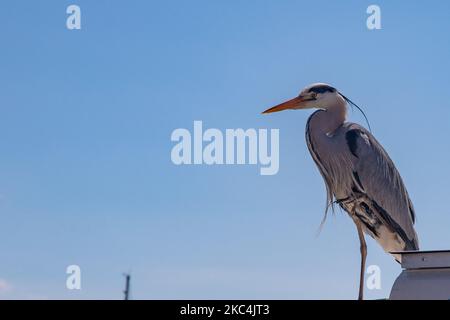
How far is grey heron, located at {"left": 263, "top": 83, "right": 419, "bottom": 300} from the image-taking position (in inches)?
496

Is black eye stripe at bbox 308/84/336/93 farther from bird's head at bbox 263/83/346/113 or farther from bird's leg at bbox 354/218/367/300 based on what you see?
bird's leg at bbox 354/218/367/300

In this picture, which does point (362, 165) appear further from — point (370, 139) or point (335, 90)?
point (335, 90)

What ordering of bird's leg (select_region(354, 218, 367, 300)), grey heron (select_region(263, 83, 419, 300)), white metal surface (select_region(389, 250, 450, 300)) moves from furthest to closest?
grey heron (select_region(263, 83, 419, 300)) < bird's leg (select_region(354, 218, 367, 300)) < white metal surface (select_region(389, 250, 450, 300))

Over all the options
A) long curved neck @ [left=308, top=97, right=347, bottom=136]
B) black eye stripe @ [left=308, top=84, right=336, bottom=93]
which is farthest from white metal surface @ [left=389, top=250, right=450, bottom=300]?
black eye stripe @ [left=308, top=84, right=336, bottom=93]

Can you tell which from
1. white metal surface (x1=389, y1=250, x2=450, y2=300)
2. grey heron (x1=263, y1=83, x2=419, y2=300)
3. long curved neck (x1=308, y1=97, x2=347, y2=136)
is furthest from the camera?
long curved neck (x1=308, y1=97, x2=347, y2=136)

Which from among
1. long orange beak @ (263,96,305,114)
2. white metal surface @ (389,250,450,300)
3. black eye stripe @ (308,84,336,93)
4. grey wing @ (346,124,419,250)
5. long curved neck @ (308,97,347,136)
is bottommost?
white metal surface @ (389,250,450,300)

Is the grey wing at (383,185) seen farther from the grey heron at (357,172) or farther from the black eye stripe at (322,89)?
the black eye stripe at (322,89)

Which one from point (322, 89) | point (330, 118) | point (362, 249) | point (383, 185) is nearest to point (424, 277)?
point (362, 249)

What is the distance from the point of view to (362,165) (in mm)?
12789

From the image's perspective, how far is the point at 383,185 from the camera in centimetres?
1270

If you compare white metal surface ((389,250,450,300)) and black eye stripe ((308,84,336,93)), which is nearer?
white metal surface ((389,250,450,300))

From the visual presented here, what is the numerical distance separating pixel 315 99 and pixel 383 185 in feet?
5.51

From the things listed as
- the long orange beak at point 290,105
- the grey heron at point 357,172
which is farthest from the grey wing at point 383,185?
the long orange beak at point 290,105

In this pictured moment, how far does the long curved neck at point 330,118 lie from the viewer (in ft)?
42.8
